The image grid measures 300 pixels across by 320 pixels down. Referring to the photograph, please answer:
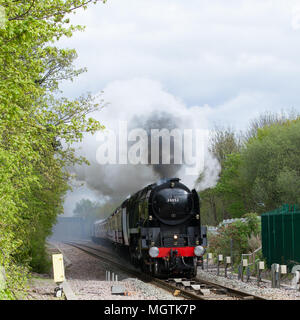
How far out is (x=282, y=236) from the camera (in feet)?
51.6

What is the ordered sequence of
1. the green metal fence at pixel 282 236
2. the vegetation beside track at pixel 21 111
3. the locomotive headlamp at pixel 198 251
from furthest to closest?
the locomotive headlamp at pixel 198 251, the green metal fence at pixel 282 236, the vegetation beside track at pixel 21 111

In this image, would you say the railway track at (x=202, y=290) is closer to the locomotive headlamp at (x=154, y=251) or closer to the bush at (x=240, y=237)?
the locomotive headlamp at (x=154, y=251)

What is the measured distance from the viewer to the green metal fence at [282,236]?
1475cm

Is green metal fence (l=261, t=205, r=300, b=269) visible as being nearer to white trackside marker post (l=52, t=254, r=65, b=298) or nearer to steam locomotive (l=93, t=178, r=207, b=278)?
steam locomotive (l=93, t=178, r=207, b=278)

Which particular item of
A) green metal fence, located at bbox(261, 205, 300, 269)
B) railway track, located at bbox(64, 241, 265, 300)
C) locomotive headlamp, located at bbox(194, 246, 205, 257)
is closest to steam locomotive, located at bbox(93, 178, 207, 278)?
locomotive headlamp, located at bbox(194, 246, 205, 257)

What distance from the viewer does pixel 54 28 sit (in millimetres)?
10281

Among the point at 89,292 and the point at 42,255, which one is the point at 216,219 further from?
the point at 89,292

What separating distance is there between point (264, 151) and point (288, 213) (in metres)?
29.0

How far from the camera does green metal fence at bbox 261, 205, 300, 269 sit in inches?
581

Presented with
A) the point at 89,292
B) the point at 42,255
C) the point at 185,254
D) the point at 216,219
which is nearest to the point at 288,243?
the point at 185,254

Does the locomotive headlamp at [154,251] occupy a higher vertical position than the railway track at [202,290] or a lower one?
higher

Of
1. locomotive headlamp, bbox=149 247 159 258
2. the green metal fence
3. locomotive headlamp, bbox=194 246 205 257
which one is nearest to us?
the green metal fence

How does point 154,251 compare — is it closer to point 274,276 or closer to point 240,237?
point 274,276

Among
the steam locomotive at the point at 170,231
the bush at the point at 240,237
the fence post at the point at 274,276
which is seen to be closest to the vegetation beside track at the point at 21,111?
the steam locomotive at the point at 170,231
